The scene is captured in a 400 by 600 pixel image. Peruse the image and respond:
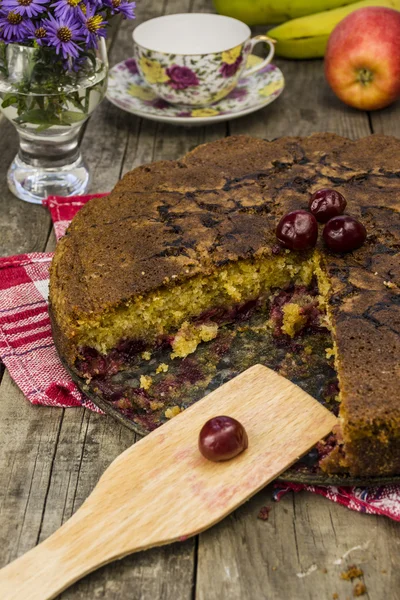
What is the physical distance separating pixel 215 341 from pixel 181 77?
1.96 metres

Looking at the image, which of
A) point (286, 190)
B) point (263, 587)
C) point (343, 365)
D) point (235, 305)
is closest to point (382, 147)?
point (286, 190)

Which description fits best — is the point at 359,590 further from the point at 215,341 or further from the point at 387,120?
the point at 387,120

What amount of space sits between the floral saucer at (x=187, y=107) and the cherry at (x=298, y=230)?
1544mm

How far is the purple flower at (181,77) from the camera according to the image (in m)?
4.67

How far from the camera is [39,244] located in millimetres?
4062

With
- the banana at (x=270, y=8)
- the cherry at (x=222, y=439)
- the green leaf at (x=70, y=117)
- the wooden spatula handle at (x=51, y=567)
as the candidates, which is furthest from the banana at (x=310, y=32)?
the wooden spatula handle at (x=51, y=567)

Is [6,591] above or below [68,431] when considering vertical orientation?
above

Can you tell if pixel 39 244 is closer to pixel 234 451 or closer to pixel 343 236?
pixel 343 236

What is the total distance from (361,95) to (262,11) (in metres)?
1.21

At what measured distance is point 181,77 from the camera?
470 centimetres

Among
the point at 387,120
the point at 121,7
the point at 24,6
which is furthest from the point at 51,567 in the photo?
the point at 387,120

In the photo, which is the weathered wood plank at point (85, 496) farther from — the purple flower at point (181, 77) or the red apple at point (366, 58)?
the red apple at point (366, 58)

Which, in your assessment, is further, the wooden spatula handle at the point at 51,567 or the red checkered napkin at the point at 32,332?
the red checkered napkin at the point at 32,332

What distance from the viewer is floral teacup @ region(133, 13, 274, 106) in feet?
15.3
